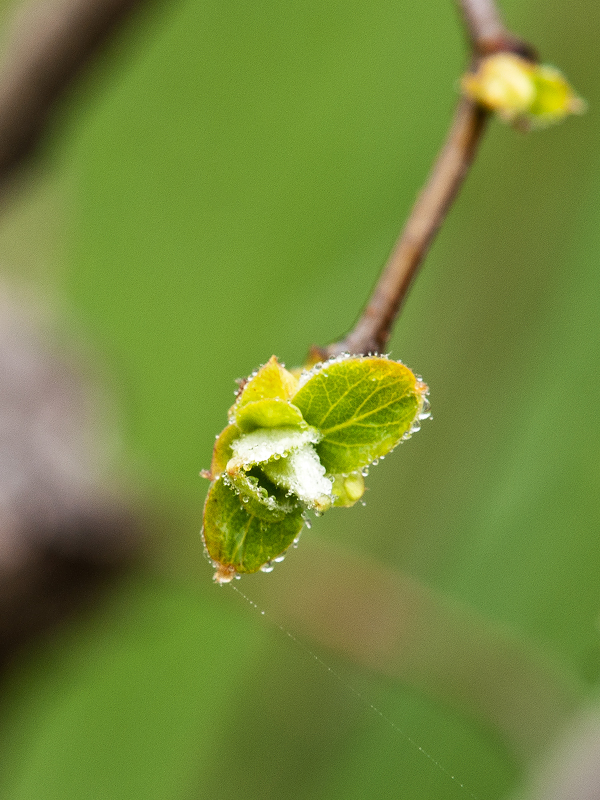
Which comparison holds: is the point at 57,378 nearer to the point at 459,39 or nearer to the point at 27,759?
the point at 27,759

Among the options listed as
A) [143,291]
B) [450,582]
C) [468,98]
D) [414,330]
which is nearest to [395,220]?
[414,330]

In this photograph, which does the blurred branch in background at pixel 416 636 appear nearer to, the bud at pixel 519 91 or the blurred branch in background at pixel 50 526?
the blurred branch in background at pixel 50 526

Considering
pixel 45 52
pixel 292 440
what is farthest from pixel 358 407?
pixel 45 52

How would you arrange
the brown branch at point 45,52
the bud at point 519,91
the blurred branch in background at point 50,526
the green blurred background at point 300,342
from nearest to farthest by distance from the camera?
the bud at point 519,91
the brown branch at point 45,52
the blurred branch in background at point 50,526
the green blurred background at point 300,342

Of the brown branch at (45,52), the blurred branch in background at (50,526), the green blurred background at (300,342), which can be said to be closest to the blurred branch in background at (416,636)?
the green blurred background at (300,342)

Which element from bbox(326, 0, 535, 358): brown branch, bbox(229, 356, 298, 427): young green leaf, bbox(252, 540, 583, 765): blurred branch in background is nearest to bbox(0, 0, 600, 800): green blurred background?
bbox(252, 540, 583, 765): blurred branch in background

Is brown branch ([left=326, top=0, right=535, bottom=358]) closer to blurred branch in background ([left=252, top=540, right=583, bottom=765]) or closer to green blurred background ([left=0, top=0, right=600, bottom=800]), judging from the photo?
green blurred background ([left=0, top=0, right=600, bottom=800])
